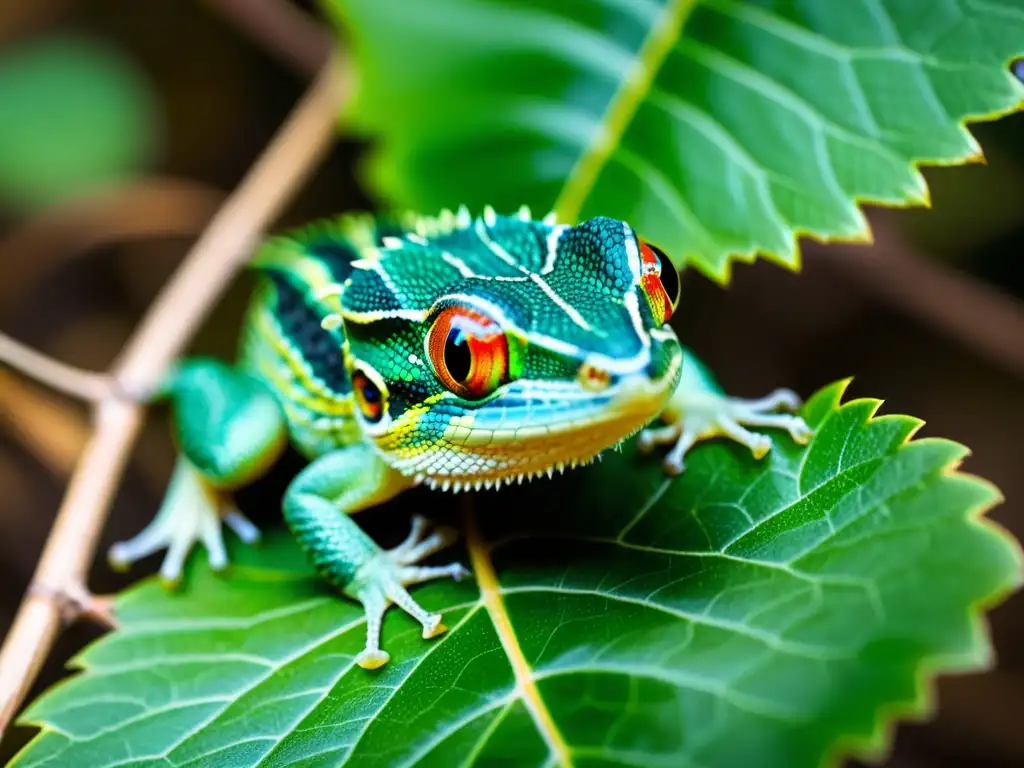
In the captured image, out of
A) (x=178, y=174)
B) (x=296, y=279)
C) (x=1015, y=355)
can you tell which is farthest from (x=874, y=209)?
(x=178, y=174)

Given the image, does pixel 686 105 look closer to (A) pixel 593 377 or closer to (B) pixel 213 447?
(A) pixel 593 377

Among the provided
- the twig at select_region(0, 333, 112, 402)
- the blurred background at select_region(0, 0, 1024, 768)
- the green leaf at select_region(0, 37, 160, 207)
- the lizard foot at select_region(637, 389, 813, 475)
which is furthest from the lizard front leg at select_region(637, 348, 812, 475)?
the green leaf at select_region(0, 37, 160, 207)

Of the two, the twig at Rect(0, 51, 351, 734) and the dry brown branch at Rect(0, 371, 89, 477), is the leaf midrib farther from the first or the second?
the dry brown branch at Rect(0, 371, 89, 477)

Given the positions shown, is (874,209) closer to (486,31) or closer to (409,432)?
(486,31)

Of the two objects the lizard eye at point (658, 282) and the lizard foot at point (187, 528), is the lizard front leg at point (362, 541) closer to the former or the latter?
the lizard foot at point (187, 528)

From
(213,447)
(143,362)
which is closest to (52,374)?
(143,362)

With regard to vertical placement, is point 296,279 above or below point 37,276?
above

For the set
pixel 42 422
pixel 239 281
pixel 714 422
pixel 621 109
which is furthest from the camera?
pixel 239 281
